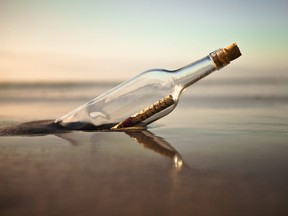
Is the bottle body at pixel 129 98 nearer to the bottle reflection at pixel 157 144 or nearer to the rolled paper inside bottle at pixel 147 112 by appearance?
the rolled paper inside bottle at pixel 147 112

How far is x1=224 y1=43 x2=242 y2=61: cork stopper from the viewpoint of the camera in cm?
228

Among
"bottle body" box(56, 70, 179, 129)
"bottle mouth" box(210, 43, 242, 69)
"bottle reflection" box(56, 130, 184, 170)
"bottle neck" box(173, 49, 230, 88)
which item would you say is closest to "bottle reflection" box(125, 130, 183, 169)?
"bottle reflection" box(56, 130, 184, 170)

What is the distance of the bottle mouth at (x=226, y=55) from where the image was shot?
7.50 ft

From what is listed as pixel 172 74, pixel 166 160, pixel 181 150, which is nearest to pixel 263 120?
pixel 172 74

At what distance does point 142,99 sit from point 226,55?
539 millimetres

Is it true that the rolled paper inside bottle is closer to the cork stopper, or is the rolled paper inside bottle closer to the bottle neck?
the bottle neck

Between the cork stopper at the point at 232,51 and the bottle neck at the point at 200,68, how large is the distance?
0.07 ft

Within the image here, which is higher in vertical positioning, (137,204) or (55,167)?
(55,167)

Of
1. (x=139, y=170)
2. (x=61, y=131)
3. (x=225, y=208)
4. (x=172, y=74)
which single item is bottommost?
(x=225, y=208)

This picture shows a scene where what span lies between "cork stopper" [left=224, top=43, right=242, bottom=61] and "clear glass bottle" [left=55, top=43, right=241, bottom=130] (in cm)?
8

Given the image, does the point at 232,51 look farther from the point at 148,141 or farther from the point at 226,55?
the point at 148,141

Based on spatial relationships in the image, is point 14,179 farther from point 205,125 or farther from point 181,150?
point 205,125

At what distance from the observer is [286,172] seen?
154 centimetres

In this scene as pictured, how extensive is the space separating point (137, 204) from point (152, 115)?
4.36 ft
